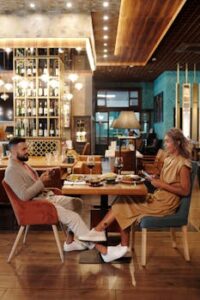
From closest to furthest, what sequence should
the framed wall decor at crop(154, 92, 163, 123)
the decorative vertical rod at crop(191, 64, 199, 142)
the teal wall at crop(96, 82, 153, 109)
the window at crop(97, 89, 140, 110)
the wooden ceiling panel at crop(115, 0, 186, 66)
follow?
the wooden ceiling panel at crop(115, 0, 186, 66) → the decorative vertical rod at crop(191, 64, 199, 142) → the framed wall decor at crop(154, 92, 163, 123) → the teal wall at crop(96, 82, 153, 109) → the window at crop(97, 89, 140, 110)

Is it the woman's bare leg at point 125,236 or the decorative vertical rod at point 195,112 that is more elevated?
the decorative vertical rod at point 195,112

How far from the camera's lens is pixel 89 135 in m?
12.7

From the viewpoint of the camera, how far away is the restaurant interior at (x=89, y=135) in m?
3.42

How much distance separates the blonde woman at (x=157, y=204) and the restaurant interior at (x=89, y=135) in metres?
0.10

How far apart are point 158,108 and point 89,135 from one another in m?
5.23

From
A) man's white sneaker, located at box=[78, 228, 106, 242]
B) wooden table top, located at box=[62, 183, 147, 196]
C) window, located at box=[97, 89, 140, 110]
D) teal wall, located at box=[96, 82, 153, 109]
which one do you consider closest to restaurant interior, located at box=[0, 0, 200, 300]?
wooden table top, located at box=[62, 183, 147, 196]

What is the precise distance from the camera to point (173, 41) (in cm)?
962

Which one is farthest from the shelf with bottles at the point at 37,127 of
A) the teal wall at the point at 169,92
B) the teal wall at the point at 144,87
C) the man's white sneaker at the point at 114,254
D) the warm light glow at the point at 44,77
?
the teal wall at the point at 144,87

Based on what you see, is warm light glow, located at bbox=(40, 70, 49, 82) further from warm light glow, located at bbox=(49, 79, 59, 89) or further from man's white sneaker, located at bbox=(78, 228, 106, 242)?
man's white sneaker, located at bbox=(78, 228, 106, 242)

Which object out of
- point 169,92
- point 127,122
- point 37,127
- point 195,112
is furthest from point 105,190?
A: point 169,92

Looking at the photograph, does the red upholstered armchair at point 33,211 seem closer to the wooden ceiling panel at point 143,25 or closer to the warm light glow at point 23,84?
the warm light glow at point 23,84

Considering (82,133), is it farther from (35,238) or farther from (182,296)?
(182,296)

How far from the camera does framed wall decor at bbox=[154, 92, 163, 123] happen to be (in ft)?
52.4

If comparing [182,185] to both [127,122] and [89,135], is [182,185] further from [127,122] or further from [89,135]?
[89,135]
